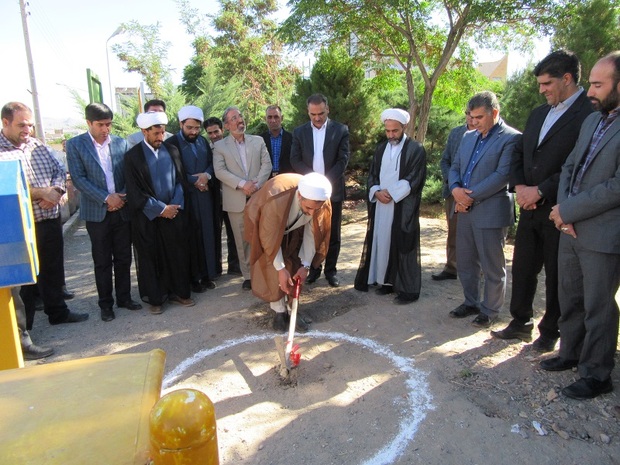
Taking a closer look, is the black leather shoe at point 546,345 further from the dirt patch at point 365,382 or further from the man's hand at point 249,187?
the man's hand at point 249,187

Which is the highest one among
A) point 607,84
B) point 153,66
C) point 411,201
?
point 153,66

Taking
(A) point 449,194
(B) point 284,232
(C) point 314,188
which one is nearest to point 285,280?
(B) point 284,232

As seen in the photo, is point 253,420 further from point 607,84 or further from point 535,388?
point 607,84

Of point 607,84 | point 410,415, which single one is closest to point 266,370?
point 410,415

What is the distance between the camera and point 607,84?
2717 millimetres

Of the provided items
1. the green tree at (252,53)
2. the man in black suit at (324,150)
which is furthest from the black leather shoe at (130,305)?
the green tree at (252,53)

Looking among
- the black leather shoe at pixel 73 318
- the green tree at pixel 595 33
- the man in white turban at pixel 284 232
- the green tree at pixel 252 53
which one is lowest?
the black leather shoe at pixel 73 318

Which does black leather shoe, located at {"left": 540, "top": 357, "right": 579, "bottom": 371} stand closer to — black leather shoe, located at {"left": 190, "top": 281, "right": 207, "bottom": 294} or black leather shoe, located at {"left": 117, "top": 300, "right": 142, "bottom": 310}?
black leather shoe, located at {"left": 190, "top": 281, "right": 207, "bottom": 294}

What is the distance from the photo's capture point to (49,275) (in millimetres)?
4262

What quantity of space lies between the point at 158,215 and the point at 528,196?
3251 millimetres

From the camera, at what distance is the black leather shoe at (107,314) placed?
14.7 ft

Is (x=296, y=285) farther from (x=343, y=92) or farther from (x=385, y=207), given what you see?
(x=343, y=92)

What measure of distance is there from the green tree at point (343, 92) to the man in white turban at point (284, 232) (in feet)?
20.9

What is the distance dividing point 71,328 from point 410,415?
3.24m
